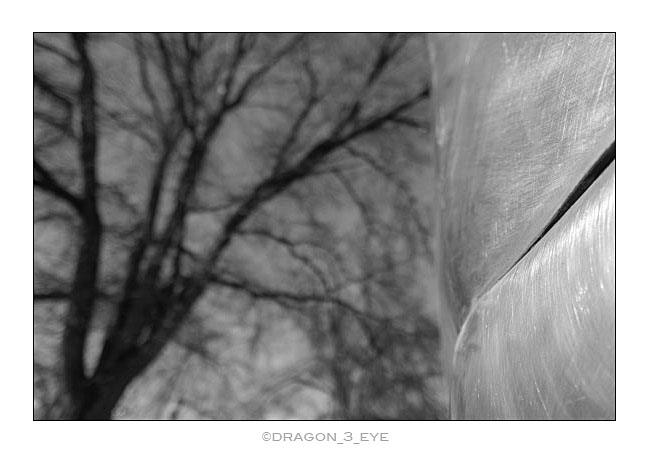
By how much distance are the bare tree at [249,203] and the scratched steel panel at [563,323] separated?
20.5 inches

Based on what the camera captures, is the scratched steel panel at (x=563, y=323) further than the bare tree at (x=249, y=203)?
No

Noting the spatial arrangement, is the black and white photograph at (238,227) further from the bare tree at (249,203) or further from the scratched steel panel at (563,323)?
the scratched steel panel at (563,323)

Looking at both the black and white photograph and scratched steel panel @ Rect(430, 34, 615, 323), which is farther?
the black and white photograph

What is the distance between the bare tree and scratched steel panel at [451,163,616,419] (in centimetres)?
52

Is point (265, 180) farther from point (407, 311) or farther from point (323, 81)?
point (407, 311)

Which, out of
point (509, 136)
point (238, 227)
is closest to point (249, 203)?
point (238, 227)

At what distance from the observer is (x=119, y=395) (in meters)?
0.80

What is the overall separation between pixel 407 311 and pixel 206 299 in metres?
0.31

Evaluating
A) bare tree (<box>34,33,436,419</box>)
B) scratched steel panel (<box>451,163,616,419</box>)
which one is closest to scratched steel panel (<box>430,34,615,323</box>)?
scratched steel panel (<box>451,163,616,419</box>)

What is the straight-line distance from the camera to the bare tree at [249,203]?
87 cm

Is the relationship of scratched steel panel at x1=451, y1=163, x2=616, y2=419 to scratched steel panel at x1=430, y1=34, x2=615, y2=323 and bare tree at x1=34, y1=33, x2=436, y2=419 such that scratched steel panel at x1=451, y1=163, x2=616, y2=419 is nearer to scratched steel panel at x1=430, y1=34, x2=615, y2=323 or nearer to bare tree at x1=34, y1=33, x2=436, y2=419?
scratched steel panel at x1=430, y1=34, x2=615, y2=323

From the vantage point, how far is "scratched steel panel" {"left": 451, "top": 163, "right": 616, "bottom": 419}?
0.26m

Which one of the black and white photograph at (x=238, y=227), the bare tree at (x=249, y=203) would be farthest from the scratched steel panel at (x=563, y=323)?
the bare tree at (x=249, y=203)

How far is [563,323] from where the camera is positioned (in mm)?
277
